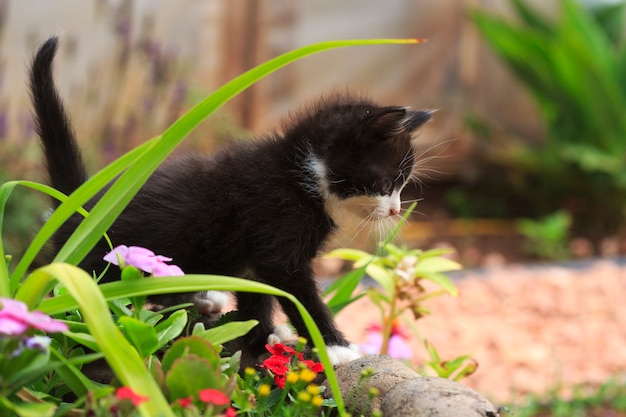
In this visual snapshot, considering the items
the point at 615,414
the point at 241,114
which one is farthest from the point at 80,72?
the point at 615,414

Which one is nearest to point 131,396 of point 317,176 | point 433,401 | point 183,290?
point 183,290

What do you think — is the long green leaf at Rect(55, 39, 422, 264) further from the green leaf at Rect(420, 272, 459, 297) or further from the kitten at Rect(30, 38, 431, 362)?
the green leaf at Rect(420, 272, 459, 297)

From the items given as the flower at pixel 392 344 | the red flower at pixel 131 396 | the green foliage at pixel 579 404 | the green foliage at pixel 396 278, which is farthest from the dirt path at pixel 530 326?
the red flower at pixel 131 396

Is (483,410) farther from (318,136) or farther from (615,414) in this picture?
(615,414)

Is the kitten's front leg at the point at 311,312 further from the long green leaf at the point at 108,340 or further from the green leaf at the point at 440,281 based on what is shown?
the long green leaf at the point at 108,340

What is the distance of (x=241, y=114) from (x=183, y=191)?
387 centimetres

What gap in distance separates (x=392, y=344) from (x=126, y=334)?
0.91 meters

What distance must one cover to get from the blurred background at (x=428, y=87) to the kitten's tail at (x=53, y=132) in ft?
6.34

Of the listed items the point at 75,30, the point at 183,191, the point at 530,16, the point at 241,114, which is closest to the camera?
the point at 183,191

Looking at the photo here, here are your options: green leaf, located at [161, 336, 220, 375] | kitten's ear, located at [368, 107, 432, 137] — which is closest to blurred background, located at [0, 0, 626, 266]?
kitten's ear, located at [368, 107, 432, 137]

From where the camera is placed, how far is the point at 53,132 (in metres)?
1.97

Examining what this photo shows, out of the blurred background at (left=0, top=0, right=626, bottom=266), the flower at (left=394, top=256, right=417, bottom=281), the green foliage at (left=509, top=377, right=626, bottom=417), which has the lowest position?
the green foliage at (left=509, top=377, right=626, bottom=417)

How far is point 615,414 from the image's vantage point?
301cm

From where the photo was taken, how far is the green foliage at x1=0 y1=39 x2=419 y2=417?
115 centimetres
